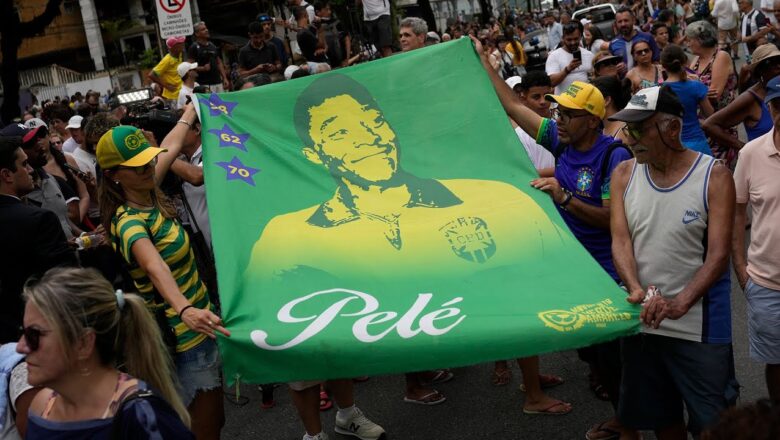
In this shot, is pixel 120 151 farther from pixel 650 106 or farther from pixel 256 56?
pixel 256 56

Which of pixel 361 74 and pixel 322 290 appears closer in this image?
pixel 322 290

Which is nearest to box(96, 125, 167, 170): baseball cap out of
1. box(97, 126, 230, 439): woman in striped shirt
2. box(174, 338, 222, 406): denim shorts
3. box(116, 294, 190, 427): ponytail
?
box(97, 126, 230, 439): woman in striped shirt

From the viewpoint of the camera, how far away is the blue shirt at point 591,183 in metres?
4.29

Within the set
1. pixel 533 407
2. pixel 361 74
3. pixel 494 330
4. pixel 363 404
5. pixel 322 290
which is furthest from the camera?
pixel 363 404

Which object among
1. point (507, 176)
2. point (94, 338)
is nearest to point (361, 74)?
point (507, 176)

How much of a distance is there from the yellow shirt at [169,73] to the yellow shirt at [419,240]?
23.7 feet

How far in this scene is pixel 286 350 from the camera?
3543 millimetres

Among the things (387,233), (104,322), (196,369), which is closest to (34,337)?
(104,322)

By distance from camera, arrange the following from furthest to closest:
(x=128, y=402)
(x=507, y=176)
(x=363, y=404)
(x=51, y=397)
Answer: (x=363, y=404) → (x=507, y=176) → (x=51, y=397) → (x=128, y=402)

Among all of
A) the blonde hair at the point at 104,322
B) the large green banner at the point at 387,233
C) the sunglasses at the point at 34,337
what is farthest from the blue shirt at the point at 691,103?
the sunglasses at the point at 34,337

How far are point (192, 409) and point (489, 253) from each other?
63.7 inches

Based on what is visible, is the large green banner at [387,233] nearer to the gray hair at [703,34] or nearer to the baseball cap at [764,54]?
the baseball cap at [764,54]

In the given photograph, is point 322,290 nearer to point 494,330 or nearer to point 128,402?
point 494,330

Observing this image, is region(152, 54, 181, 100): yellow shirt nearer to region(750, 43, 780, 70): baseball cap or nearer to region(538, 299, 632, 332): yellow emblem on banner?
region(750, 43, 780, 70): baseball cap
